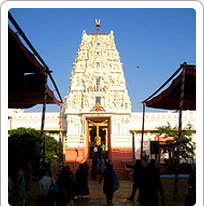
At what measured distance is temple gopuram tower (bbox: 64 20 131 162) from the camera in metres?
26.9

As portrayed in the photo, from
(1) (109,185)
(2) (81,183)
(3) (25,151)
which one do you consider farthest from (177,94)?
(3) (25,151)

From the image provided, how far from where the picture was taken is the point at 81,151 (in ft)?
74.3

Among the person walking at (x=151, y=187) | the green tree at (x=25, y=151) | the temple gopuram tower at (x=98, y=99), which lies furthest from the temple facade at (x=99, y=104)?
the person walking at (x=151, y=187)

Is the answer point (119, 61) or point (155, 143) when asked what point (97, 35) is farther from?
point (155, 143)

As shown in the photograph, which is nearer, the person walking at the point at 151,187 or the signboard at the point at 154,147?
the person walking at the point at 151,187

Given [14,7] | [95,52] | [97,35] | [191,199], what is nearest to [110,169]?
[191,199]

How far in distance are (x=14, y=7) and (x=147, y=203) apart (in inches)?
245

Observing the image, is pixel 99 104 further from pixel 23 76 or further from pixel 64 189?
pixel 64 189

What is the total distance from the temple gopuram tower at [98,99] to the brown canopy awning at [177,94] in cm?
1267

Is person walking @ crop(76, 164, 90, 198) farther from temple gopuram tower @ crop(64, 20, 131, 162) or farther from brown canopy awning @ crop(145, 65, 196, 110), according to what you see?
temple gopuram tower @ crop(64, 20, 131, 162)

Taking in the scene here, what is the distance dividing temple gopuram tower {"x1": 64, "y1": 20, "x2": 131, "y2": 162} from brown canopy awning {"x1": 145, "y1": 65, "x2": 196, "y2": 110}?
41.6ft

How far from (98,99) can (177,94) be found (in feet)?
59.3

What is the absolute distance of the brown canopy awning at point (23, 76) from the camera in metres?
6.89

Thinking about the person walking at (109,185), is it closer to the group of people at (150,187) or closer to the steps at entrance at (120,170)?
the group of people at (150,187)
